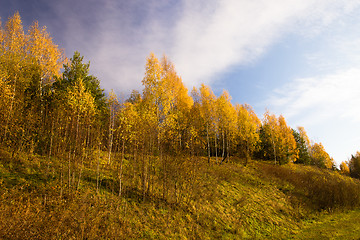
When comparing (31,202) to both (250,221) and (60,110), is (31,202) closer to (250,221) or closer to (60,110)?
(60,110)

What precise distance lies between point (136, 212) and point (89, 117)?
6819mm

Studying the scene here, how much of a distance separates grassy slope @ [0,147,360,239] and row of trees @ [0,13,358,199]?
3.58ft

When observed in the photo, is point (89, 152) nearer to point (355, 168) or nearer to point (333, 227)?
point (333, 227)

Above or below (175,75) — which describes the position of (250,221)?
below

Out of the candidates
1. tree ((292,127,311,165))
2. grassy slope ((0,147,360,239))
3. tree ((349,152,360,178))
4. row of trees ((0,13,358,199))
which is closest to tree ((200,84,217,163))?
row of trees ((0,13,358,199))

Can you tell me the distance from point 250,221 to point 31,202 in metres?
13.2

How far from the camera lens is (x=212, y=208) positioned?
42.0 ft

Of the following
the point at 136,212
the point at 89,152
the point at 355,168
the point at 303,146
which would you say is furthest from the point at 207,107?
the point at 355,168

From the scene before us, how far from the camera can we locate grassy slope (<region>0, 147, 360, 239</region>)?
7.47m

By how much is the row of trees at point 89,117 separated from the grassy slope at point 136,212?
109 cm

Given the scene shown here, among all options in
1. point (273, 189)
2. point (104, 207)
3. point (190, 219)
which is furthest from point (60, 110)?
point (273, 189)

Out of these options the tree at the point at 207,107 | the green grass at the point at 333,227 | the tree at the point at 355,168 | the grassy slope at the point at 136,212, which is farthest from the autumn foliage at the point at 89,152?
the tree at the point at 355,168

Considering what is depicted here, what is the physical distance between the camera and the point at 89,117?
12180 millimetres

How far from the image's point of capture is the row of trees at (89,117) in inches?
472
